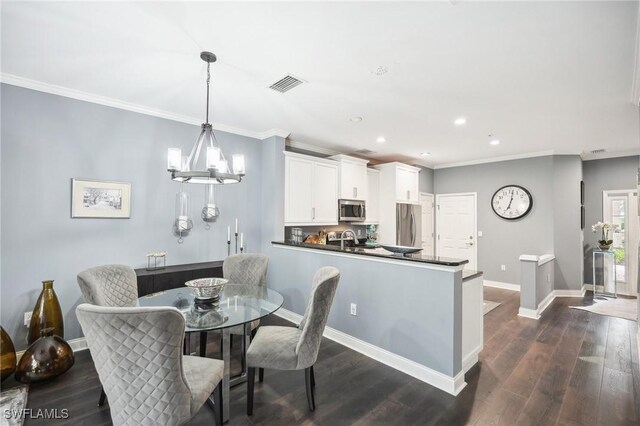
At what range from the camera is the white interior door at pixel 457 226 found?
6.39 metres

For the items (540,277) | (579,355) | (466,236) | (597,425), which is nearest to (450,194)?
(466,236)

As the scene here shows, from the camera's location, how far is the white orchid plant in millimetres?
5234

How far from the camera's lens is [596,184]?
222 inches

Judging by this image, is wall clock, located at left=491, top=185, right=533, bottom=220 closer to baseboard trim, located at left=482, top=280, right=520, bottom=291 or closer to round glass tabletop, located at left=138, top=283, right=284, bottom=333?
baseboard trim, located at left=482, top=280, right=520, bottom=291

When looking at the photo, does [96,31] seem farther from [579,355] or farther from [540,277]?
[540,277]

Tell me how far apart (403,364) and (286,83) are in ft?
9.30

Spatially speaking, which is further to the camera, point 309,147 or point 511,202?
point 511,202

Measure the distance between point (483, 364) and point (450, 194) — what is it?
4593mm

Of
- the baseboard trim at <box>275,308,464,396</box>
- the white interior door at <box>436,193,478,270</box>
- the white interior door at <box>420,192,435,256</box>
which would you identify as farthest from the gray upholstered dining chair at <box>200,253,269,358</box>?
the white interior door at <box>436,193,478,270</box>

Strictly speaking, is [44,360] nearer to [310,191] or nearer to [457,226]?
[310,191]

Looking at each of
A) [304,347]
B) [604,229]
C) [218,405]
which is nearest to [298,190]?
[304,347]

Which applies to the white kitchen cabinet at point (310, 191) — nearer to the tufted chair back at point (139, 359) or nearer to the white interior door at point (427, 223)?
the white interior door at point (427, 223)

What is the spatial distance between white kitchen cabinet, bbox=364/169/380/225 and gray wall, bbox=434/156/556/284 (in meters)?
1.98

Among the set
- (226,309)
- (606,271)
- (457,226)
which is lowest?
(606,271)
